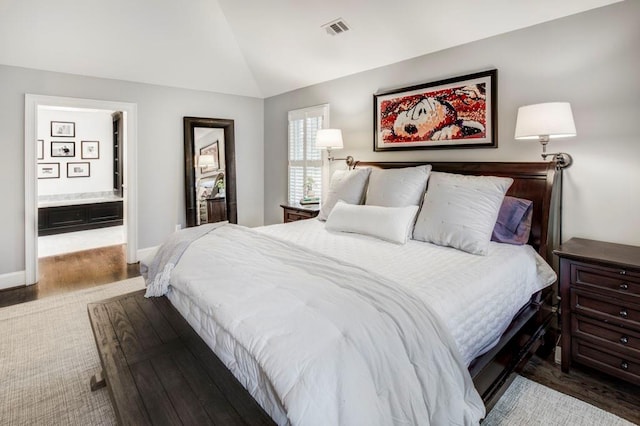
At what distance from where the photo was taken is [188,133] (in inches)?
191

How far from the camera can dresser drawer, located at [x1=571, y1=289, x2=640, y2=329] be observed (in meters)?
1.97

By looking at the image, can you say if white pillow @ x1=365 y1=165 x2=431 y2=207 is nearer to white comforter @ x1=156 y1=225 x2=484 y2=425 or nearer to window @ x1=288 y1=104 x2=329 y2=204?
white comforter @ x1=156 y1=225 x2=484 y2=425

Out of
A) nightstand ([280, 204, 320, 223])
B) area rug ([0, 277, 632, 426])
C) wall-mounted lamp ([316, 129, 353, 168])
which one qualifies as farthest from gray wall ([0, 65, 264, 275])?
wall-mounted lamp ([316, 129, 353, 168])

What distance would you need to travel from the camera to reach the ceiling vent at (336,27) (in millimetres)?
3393

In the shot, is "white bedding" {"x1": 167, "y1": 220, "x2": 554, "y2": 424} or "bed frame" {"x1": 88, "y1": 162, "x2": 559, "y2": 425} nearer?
"bed frame" {"x1": 88, "y1": 162, "x2": 559, "y2": 425}

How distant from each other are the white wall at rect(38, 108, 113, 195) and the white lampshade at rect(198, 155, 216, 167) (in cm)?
340

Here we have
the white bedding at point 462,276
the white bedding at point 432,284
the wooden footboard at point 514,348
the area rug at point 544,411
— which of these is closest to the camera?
the white bedding at point 432,284

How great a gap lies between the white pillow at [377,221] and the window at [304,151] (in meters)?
1.75

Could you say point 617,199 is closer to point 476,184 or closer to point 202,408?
point 476,184

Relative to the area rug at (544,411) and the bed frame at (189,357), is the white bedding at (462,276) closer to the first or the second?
the bed frame at (189,357)

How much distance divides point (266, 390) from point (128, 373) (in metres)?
0.68

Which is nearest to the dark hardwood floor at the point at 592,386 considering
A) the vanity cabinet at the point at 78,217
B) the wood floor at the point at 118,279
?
the wood floor at the point at 118,279

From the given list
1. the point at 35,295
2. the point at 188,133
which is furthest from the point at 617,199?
the point at 35,295

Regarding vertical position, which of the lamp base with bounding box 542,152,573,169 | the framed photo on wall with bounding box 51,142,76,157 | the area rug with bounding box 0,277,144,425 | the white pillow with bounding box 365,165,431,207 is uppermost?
the framed photo on wall with bounding box 51,142,76,157
